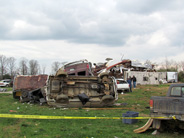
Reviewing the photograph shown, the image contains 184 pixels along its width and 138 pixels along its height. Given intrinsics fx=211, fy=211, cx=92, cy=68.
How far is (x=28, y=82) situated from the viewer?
582 inches

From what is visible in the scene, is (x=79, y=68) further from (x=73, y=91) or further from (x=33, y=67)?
(x=33, y=67)

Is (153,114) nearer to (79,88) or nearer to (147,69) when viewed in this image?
(79,88)

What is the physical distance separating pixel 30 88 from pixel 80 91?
382 centimetres

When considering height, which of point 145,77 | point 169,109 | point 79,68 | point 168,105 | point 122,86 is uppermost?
point 79,68

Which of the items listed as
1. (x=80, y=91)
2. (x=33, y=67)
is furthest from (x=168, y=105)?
(x=33, y=67)

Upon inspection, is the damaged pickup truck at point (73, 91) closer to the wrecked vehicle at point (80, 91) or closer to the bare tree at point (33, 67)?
the wrecked vehicle at point (80, 91)

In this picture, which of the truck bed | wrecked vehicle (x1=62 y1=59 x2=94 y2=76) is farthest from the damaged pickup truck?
the truck bed

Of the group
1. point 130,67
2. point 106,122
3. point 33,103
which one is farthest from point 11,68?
point 106,122

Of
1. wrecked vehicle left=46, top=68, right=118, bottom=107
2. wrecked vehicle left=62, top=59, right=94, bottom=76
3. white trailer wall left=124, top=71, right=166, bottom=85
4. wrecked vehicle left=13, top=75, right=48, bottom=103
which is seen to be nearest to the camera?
wrecked vehicle left=46, top=68, right=118, bottom=107

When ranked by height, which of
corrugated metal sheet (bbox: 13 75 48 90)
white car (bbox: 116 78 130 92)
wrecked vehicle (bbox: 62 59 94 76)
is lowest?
white car (bbox: 116 78 130 92)

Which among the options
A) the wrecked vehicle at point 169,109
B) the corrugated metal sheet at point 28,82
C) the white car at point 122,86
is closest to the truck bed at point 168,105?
the wrecked vehicle at point 169,109

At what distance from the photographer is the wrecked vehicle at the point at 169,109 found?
247 inches

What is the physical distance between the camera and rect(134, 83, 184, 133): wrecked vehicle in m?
6.27

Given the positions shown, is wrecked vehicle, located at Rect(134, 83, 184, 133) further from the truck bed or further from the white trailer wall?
the white trailer wall
